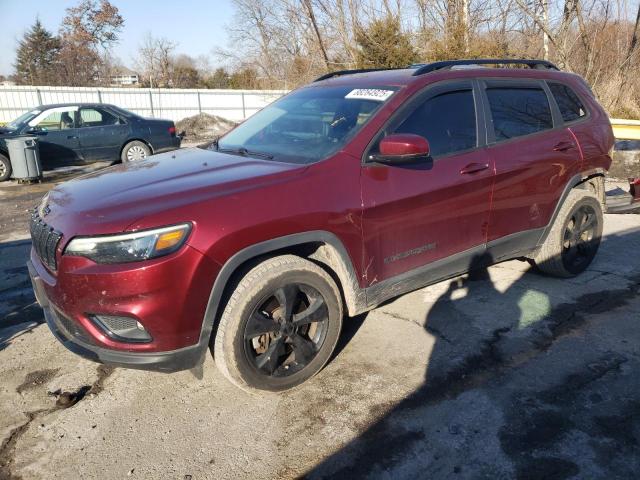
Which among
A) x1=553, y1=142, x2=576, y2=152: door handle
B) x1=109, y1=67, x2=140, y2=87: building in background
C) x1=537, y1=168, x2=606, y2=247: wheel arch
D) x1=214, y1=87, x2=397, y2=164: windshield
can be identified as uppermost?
x1=109, y1=67, x2=140, y2=87: building in background

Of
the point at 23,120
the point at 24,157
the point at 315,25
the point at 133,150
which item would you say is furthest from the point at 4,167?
the point at 315,25

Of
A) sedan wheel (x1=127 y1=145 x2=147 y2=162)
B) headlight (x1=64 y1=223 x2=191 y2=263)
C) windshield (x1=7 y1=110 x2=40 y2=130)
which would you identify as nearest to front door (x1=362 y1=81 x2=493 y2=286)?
headlight (x1=64 y1=223 x2=191 y2=263)

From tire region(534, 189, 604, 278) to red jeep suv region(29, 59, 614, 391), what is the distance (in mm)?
31

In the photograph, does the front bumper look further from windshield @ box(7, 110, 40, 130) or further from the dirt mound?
the dirt mound

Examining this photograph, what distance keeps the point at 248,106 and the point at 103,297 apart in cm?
2352

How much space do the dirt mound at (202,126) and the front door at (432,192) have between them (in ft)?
60.7

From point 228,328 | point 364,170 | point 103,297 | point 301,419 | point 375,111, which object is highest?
point 375,111

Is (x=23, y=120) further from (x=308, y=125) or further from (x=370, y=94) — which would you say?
(x=370, y=94)

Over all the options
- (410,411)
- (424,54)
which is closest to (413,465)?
(410,411)

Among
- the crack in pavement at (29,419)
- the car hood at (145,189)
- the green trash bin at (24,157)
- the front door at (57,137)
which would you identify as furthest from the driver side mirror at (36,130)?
the crack in pavement at (29,419)

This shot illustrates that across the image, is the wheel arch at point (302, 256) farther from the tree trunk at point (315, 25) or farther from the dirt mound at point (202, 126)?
the dirt mound at point (202, 126)

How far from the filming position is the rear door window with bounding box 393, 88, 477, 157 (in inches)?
134

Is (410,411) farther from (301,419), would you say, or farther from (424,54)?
(424,54)

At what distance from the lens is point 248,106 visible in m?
24.9
